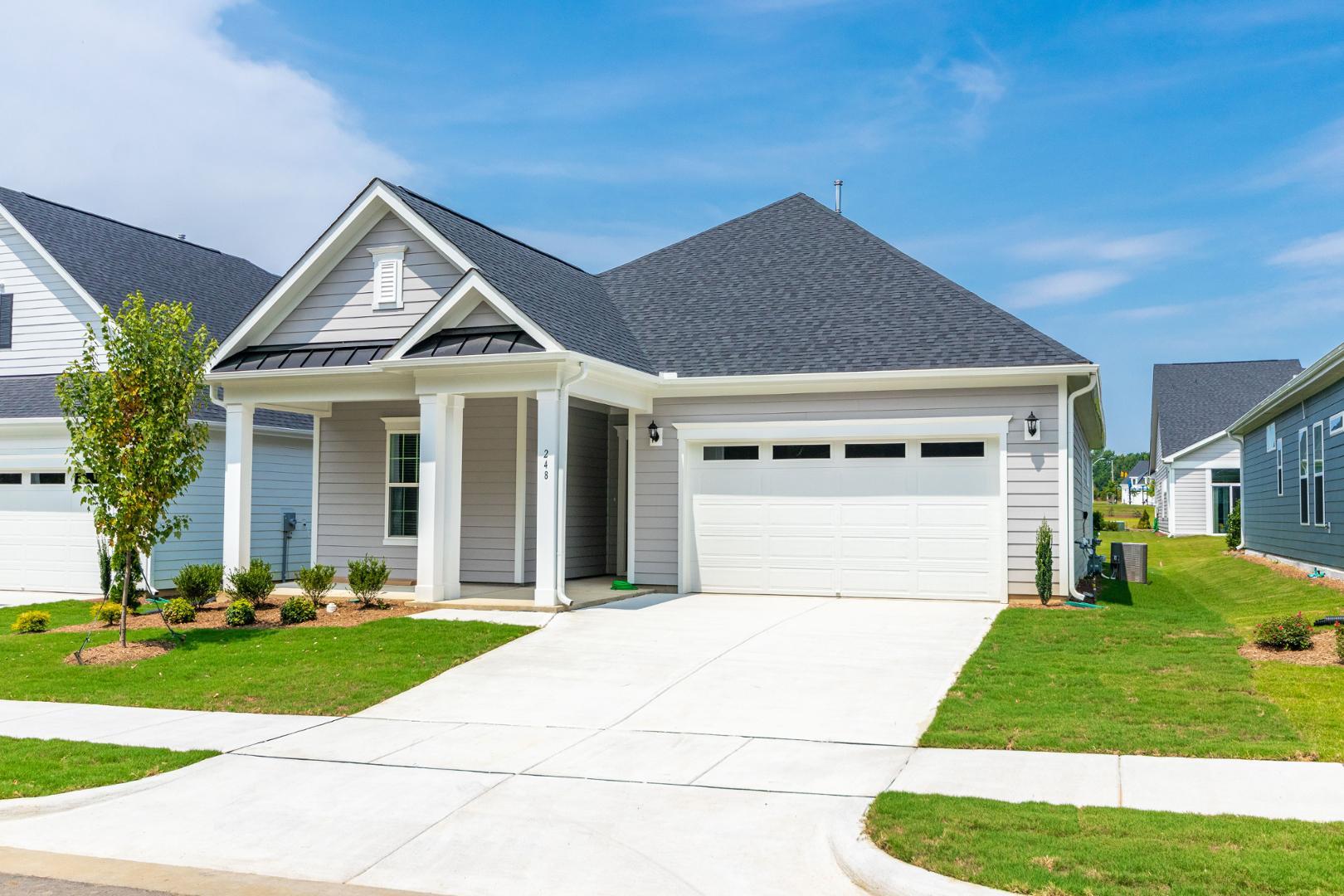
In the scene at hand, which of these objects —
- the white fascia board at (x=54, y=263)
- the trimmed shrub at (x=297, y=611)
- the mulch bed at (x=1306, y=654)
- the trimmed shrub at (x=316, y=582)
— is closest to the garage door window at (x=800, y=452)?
the mulch bed at (x=1306, y=654)

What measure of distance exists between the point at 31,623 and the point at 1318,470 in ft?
71.6

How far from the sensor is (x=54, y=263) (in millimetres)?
20141

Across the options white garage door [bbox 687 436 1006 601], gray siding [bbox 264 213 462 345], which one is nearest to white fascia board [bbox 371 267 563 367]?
gray siding [bbox 264 213 462 345]

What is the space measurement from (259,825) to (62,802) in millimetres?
1632

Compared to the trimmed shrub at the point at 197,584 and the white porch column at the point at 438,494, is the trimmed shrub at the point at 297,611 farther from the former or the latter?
the trimmed shrub at the point at 197,584

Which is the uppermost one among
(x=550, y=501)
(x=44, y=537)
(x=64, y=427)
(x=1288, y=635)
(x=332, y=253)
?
(x=332, y=253)

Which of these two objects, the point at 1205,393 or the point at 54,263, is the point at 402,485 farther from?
the point at 1205,393

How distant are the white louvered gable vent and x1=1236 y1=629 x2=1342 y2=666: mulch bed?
43.0 ft

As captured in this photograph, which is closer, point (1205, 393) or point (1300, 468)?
point (1300, 468)

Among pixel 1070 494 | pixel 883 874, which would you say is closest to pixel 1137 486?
pixel 1070 494

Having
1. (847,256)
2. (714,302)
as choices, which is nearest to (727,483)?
(714,302)

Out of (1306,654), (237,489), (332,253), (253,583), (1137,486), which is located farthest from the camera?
(1137,486)

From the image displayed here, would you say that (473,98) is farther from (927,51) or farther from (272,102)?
(927,51)

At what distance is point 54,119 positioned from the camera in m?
22.5
